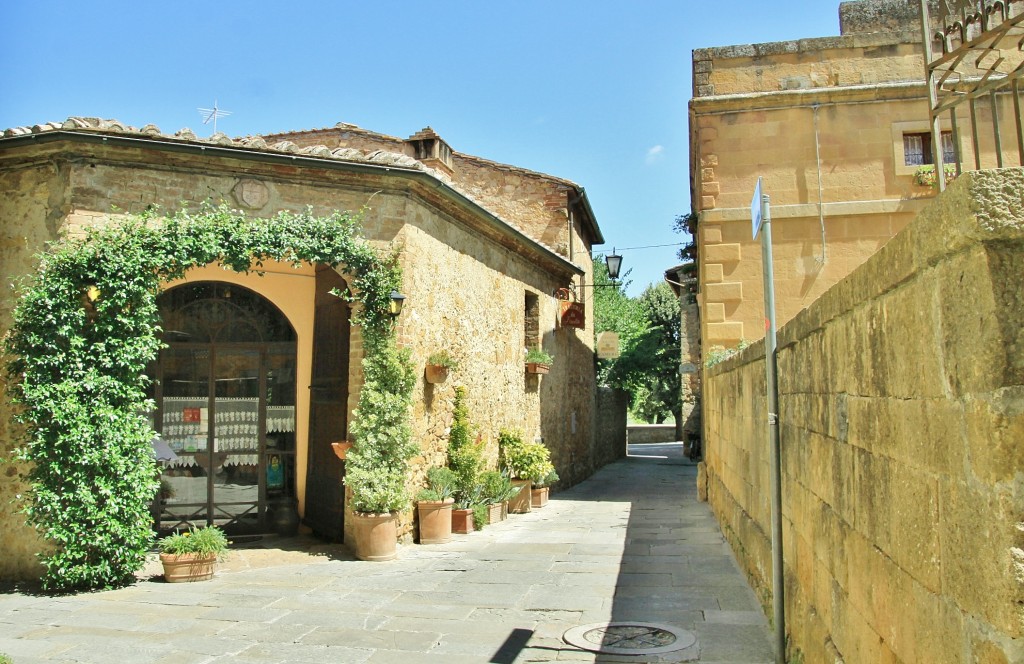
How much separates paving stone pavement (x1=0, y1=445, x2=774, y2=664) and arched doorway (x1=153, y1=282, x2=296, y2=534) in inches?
29.1

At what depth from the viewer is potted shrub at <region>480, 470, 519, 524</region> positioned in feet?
36.4

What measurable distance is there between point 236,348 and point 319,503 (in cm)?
216

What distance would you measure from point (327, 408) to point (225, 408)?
4.03ft

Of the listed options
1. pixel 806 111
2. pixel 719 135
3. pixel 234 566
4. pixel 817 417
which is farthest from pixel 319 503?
pixel 806 111

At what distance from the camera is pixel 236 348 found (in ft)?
31.4

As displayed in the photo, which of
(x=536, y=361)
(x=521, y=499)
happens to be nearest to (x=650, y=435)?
(x=536, y=361)

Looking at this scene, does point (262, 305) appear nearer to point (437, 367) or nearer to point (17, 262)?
point (437, 367)

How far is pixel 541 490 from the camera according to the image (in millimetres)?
13391

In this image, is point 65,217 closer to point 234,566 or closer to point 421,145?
point 234,566

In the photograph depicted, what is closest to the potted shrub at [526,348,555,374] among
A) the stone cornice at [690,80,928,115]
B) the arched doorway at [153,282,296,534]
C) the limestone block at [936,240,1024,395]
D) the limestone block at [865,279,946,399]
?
the stone cornice at [690,80,928,115]

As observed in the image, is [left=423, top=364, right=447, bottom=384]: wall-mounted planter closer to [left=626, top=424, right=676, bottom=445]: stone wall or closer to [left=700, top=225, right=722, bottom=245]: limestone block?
[left=700, top=225, right=722, bottom=245]: limestone block

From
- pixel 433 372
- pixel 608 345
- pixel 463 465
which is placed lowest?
pixel 463 465

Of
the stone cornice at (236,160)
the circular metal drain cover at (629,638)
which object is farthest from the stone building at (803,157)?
the circular metal drain cover at (629,638)

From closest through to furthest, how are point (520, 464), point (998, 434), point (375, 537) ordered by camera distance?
1. point (998, 434)
2. point (375, 537)
3. point (520, 464)
